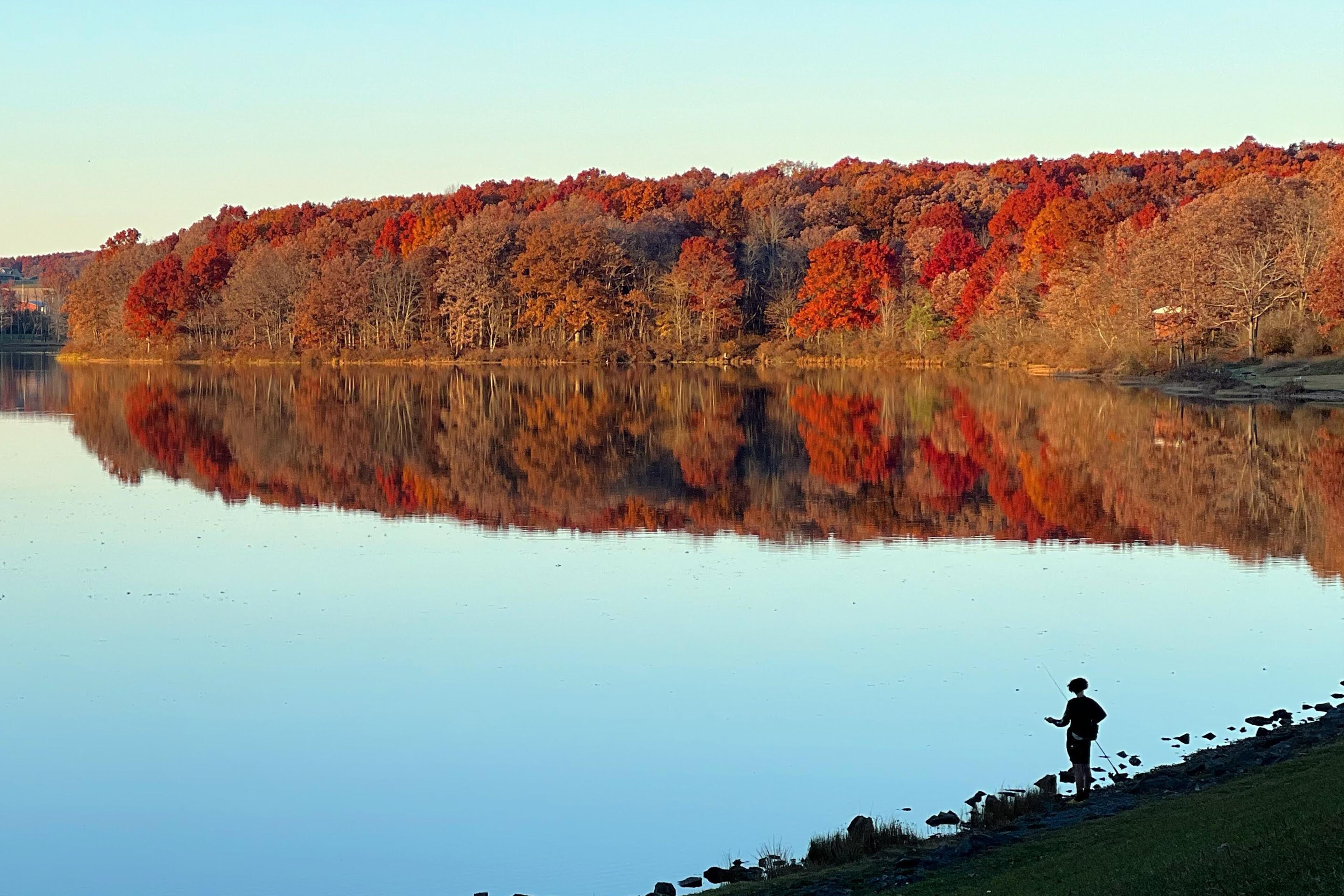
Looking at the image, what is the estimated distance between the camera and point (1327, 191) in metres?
61.6

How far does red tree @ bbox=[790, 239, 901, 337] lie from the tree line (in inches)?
6.5

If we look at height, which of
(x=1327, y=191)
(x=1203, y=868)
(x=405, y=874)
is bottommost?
(x=405, y=874)

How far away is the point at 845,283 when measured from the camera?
279 ft

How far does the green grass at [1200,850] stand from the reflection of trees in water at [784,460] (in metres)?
11.9

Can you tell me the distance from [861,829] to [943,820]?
80 centimetres

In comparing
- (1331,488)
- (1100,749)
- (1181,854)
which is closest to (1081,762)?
(1100,749)

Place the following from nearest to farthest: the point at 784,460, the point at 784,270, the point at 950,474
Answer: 1. the point at 950,474
2. the point at 784,460
3. the point at 784,270

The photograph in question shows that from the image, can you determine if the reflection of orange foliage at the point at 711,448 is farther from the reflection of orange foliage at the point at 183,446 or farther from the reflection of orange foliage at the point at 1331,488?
the reflection of orange foliage at the point at 1331,488

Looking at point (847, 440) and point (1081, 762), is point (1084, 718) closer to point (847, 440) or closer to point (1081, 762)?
point (1081, 762)

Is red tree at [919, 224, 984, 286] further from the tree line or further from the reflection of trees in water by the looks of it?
the reflection of trees in water

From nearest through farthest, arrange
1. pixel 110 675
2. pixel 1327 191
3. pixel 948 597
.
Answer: pixel 110 675, pixel 948 597, pixel 1327 191

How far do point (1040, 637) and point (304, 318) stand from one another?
267 feet

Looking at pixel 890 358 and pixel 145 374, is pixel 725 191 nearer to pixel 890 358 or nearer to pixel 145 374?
pixel 890 358

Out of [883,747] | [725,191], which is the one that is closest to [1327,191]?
[725,191]
